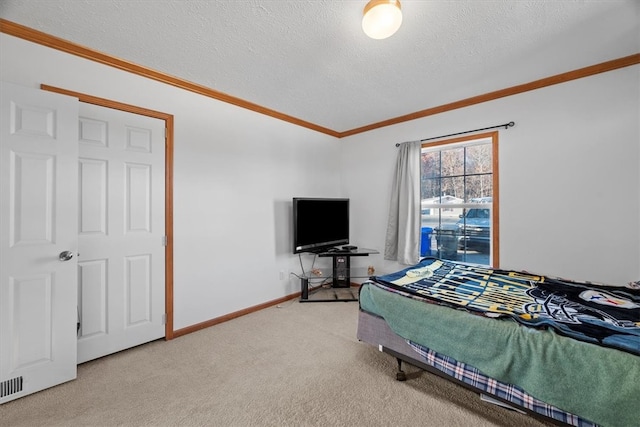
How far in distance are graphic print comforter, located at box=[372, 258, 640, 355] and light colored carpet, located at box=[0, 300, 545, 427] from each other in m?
0.64

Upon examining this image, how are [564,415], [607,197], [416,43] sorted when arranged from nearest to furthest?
1. [564,415]
2. [416,43]
3. [607,197]

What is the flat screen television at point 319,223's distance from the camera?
355 centimetres

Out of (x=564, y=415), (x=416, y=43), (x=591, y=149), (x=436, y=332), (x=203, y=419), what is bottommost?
(x=203, y=419)

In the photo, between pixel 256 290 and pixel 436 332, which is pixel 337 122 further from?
pixel 436 332

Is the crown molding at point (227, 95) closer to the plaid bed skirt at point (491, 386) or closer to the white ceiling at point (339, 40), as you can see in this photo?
the white ceiling at point (339, 40)

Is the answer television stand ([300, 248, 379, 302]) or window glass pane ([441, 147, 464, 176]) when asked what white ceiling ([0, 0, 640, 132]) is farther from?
television stand ([300, 248, 379, 302])

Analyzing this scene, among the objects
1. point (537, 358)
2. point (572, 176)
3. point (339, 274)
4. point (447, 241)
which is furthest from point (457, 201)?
point (537, 358)

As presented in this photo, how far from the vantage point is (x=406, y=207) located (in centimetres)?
365

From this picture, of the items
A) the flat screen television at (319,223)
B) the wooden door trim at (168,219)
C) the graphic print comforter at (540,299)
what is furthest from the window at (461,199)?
the wooden door trim at (168,219)

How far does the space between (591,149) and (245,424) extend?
3.60 metres

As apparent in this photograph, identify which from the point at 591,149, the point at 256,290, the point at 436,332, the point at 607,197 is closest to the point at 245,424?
the point at 436,332

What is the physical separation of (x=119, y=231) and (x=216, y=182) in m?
1.01

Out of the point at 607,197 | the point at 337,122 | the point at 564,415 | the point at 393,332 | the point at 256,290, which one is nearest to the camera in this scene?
the point at 564,415

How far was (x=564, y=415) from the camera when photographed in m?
1.26
